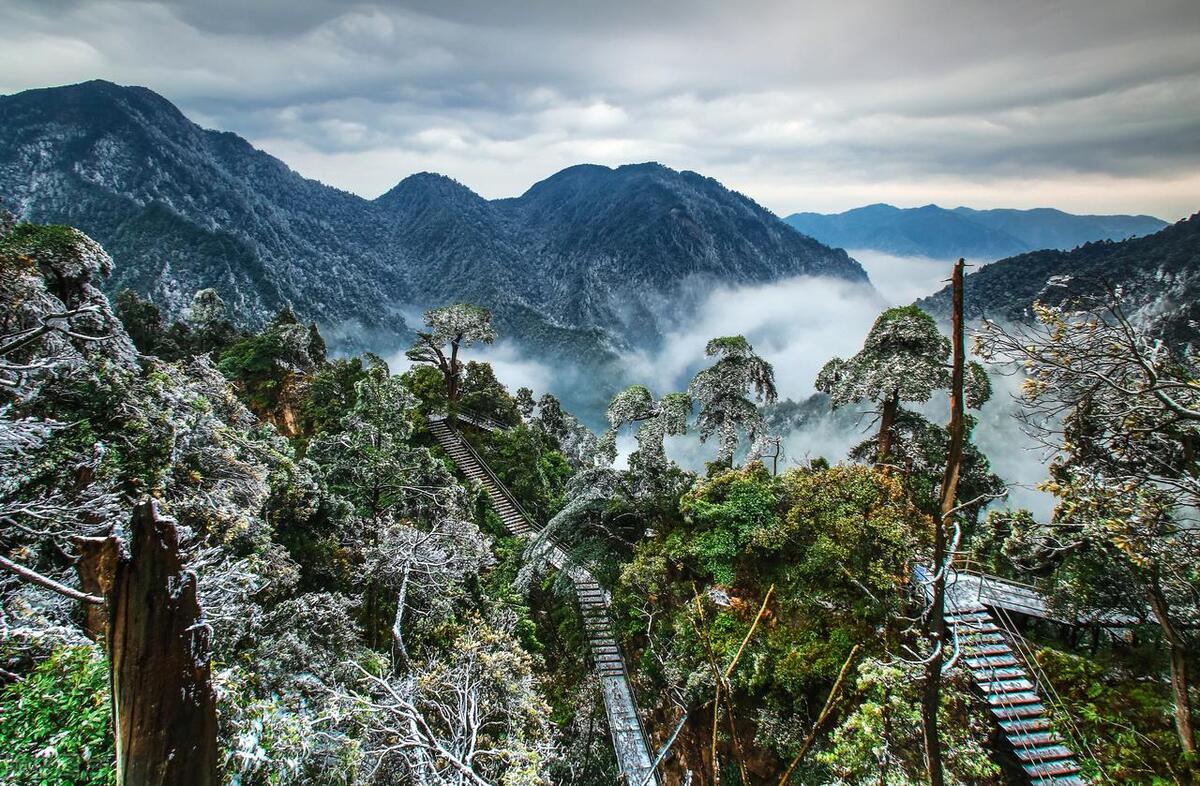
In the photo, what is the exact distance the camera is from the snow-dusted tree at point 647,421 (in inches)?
669

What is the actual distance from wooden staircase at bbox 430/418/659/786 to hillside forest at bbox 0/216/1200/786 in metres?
0.36

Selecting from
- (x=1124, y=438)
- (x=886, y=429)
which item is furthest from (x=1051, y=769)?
(x=886, y=429)

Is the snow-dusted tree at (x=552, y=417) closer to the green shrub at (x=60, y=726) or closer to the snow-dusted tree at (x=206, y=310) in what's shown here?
the snow-dusted tree at (x=206, y=310)

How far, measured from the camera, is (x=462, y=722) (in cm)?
762

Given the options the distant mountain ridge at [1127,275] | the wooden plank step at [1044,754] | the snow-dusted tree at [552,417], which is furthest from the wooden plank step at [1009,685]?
the snow-dusted tree at [552,417]

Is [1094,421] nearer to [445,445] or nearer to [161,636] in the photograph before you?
[161,636]

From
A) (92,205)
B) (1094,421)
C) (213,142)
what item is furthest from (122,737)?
(213,142)

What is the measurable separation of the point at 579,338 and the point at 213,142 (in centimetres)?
10410

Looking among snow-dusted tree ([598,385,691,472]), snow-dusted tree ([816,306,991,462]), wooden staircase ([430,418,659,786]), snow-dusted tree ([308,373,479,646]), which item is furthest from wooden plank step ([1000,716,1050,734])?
snow-dusted tree ([308,373,479,646])

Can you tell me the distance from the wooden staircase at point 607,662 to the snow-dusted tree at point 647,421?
12.9 ft

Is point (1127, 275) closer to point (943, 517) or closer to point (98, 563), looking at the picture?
point (943, 517)

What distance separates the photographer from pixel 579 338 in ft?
417

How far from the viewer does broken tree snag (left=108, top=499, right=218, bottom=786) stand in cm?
268

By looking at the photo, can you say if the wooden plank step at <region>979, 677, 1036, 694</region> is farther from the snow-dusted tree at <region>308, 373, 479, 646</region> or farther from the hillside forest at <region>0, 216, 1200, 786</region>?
the snow-dusted tree at <region>308, 373, 479, 646</region>
